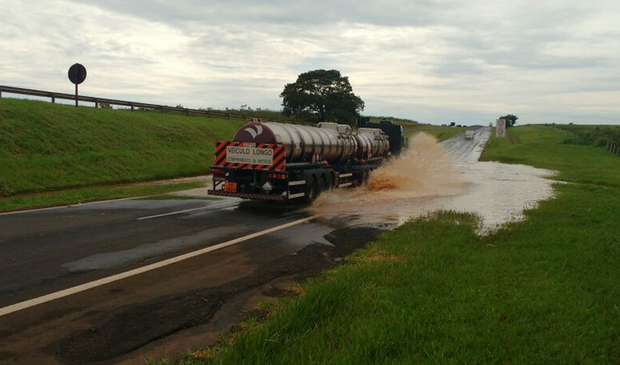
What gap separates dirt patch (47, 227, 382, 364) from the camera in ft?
16.4

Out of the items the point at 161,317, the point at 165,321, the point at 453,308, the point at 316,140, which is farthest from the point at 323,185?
the point at 165,321

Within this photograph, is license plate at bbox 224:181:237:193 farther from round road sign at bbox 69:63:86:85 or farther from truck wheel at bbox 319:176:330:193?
round road sign at bbox 69:63:86:85

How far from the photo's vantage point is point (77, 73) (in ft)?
97.7

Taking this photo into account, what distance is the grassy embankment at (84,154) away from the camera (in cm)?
1855

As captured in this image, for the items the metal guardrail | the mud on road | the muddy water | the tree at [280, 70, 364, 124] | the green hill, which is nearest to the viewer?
the mud on road

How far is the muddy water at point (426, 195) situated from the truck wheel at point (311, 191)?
0.92ft

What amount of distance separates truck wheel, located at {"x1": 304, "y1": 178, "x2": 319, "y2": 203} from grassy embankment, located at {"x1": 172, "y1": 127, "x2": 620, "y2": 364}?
21.9 ft

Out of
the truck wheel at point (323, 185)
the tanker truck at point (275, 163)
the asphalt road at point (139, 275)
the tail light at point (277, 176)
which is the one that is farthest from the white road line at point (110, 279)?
the truck wheel at point (323, 185)

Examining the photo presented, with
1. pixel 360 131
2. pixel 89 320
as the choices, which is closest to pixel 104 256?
pixel 89 320

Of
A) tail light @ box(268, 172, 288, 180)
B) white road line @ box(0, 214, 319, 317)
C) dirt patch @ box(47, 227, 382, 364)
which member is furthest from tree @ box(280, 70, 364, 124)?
dirt patch @ box(47, 227, 382, 364)

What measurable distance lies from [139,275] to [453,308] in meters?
4.22

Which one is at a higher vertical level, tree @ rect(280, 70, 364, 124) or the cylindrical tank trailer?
tree @ rect(280, 70, 364, 124)

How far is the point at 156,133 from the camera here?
32.5m

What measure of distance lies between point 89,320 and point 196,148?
28.6 m
